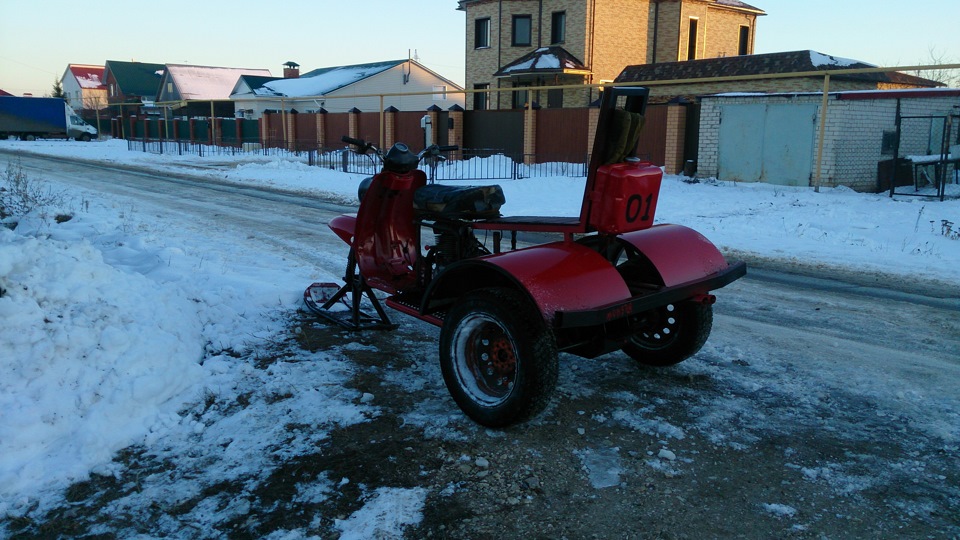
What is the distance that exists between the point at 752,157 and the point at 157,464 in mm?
17357

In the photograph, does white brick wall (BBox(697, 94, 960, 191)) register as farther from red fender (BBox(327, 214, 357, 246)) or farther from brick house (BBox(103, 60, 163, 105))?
brick house (BBox(103, 60, 163, 105))

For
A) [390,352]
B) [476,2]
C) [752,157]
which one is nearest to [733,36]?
[476,2]

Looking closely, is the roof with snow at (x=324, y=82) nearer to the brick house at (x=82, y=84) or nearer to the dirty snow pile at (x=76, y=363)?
the brick house at (x=82, y=84)

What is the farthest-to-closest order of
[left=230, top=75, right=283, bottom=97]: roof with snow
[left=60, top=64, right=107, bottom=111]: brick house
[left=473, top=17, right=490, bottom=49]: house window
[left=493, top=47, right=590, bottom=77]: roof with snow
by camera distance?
[left=60, top=64, right=107, bottom=111]: brick house
[left=230, top=75, right=283, bottom=97]: roof with snow
[left=473, top=17, right=490, bottom=49]: house window
[left=493, top=47, right=590, bottom=77]: roof with snow

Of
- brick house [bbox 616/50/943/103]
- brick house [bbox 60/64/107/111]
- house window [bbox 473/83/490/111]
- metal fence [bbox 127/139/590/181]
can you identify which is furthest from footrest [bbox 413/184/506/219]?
brick house [bbox 60/64/107/111]

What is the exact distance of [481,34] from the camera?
40.5m

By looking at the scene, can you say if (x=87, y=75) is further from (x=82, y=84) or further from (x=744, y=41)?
(x=744, y=41)

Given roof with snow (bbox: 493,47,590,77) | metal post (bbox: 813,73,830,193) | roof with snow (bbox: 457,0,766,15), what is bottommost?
metal post (bbox: 813,73,830,193)

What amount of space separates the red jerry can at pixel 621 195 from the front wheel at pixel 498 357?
631mm

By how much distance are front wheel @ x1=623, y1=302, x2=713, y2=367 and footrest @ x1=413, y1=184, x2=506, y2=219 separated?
1.22 meters

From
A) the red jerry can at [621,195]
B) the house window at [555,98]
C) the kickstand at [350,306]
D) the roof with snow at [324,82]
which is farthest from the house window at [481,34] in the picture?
the red jerry can at [621,195]

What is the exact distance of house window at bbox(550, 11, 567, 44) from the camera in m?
37.0

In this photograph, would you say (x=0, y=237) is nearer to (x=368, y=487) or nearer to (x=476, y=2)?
(x=368, y=487)

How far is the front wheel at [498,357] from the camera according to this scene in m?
3.69
